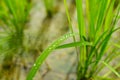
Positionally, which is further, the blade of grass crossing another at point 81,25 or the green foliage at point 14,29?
the green foliage at point 14,29

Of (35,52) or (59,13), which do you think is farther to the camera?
(59,13)

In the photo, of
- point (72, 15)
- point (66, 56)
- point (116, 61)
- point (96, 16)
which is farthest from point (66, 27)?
point (96, 16)

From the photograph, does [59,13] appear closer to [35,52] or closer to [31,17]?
[31,17]

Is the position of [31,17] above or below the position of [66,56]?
above

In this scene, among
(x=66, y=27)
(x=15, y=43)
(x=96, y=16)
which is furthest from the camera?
(x=66, y=27)

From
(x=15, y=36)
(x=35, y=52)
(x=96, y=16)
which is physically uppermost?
(x=96, y=16)

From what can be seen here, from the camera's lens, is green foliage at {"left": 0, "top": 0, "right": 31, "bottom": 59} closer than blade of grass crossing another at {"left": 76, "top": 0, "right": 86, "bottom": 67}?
No

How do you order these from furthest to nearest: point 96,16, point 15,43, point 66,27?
point 66,27
point 15,43
point 96,16

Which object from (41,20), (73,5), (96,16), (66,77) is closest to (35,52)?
(66,77)

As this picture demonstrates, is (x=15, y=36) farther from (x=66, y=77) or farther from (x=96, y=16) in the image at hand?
(x=96, y=16)

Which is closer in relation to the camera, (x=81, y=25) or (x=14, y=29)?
(x=81, y=25)
